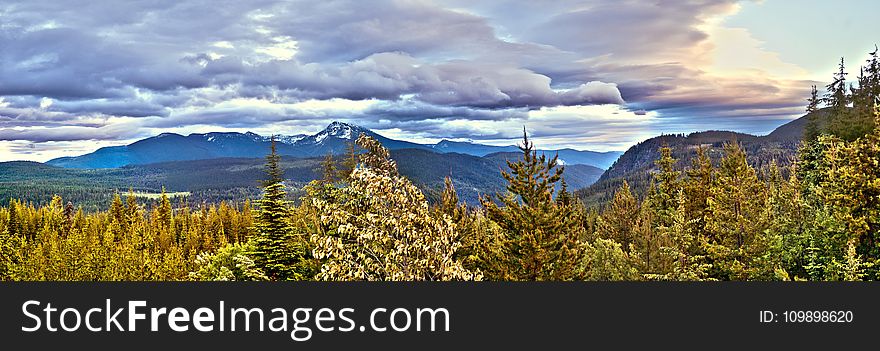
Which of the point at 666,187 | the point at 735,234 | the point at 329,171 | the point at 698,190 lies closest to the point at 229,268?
the point at 329,171

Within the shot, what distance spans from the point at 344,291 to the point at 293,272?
83.5 ft

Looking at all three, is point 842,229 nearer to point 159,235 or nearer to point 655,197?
point 655,197

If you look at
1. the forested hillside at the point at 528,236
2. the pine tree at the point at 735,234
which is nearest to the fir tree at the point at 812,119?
the forested hillside at the point at 528,236

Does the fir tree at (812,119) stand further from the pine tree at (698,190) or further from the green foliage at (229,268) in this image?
the green foliage at (229,268)

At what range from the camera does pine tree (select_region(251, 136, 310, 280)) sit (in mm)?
35531

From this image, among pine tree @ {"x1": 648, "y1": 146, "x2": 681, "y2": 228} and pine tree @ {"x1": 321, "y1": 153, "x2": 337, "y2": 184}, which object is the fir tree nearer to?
pine tree @ {"x1": 648, "y1": 146, "x2": 681, "y2": 228}

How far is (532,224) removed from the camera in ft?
101

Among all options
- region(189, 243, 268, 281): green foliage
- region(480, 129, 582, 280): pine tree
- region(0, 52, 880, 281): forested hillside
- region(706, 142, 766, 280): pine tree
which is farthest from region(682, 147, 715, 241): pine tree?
region(189, 243, 268, 281): green foliage

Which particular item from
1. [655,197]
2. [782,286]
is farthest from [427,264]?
[655,197]

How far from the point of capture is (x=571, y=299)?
12773 millimetres

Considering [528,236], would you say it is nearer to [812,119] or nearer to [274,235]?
[274,235]

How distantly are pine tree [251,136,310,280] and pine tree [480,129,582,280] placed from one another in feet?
42.7

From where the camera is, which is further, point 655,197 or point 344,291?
point 655,197

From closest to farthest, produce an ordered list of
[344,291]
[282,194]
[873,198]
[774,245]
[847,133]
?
[344,291], [873,198], [774,245], [282,194], [847,133]
